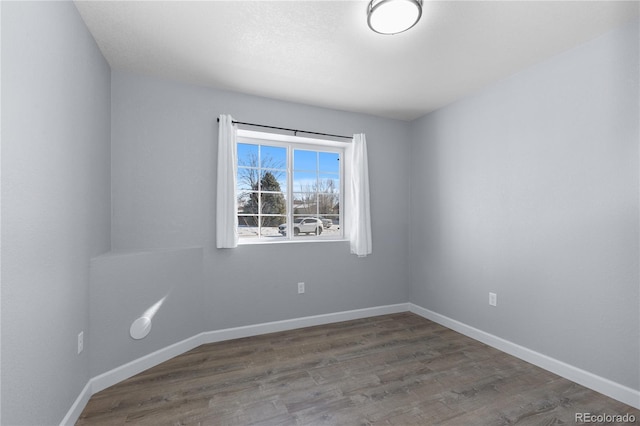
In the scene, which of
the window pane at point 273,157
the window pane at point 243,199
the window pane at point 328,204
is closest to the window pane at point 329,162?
the window pane at point 328,204

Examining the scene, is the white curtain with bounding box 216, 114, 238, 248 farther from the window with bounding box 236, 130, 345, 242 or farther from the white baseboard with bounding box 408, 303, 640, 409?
the white baseboard with bounding box 408, 303, 640, 409

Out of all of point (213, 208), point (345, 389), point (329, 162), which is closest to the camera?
point (345, 389)

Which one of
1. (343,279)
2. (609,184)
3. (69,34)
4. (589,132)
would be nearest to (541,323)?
(609,184)

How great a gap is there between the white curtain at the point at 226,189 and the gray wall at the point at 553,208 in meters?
2.29

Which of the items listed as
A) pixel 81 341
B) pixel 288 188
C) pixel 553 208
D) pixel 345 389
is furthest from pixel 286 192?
pixel 553 208

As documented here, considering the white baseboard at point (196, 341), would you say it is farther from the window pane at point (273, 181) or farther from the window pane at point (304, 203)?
the window pane at point (273, 181)

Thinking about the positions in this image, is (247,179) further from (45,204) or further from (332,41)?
(45,204)

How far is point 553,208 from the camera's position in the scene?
91.2 inches

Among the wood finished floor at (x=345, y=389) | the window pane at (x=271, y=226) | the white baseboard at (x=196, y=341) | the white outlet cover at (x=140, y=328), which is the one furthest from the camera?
the window pane at (x=271, y=226)

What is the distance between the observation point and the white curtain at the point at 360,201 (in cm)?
339

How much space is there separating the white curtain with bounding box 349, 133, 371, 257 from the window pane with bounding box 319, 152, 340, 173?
26 centimetres

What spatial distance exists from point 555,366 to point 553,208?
4.00 ft

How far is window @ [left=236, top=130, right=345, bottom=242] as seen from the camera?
3.20m

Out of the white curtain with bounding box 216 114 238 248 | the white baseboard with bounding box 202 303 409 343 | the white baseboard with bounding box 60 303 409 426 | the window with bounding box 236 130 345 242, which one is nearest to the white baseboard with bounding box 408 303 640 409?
the white baseboard with bounding box 202 303 409 343
